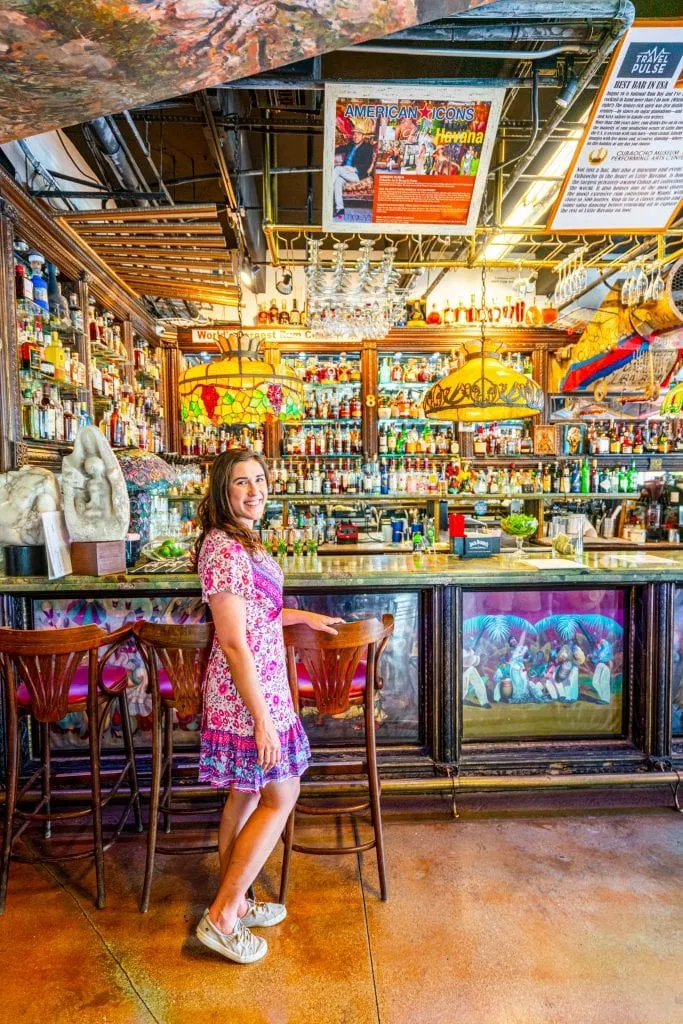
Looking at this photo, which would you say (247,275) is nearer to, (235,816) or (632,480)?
(632,480)

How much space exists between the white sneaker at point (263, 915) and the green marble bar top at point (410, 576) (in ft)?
4.20

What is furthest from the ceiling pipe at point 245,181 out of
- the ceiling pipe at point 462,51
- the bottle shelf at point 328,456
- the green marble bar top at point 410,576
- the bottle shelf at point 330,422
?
the green marble bar top at point 410,576

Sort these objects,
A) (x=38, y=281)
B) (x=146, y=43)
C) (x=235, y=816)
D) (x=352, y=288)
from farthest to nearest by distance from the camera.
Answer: (x=352, y=288)
(x=38, y=281)
(x=235, y=816)
(x=146, y=43)

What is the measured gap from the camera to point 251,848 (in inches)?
70.8

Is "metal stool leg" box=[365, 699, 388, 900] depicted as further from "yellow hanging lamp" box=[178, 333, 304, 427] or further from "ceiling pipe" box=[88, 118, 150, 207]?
"ceiling pipe" box=[88, 118, 150, 207]

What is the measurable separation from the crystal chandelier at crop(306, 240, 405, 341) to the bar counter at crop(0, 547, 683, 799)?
2.04m

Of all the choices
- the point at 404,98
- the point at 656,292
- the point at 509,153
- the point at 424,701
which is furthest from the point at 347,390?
the point at 424,701

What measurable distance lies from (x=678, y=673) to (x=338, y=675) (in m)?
2.07

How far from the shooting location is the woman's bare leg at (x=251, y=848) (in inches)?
71.1

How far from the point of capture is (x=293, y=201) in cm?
564

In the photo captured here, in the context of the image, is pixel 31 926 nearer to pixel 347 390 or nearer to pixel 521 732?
pixel 521 732

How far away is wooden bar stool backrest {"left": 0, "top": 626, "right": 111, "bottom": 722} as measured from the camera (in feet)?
6.71

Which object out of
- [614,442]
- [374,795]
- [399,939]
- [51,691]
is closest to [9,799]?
[51,691]

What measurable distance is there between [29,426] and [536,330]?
5207mm
